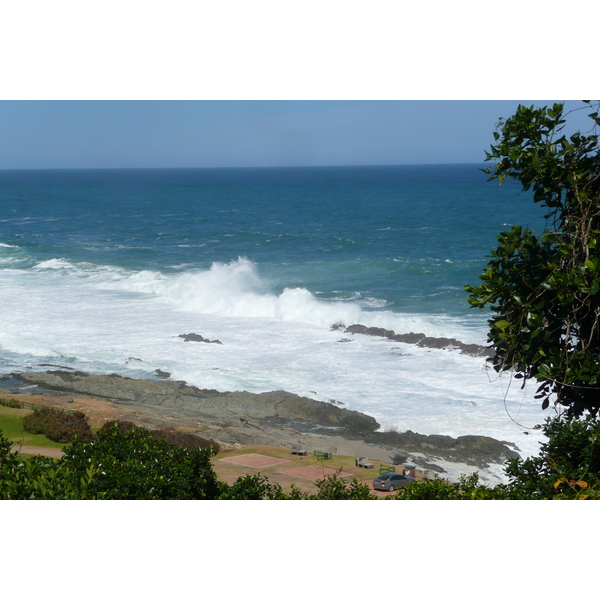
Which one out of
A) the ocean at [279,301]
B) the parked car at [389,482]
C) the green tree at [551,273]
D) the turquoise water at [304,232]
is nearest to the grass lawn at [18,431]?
the ocean at [279,301]

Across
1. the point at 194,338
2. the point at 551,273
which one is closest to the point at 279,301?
the point at 194,338

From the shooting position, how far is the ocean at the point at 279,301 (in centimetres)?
1795

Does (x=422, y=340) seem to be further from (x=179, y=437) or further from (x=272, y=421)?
(x=179, y=437)

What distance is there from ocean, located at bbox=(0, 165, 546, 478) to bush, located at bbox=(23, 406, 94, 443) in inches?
226

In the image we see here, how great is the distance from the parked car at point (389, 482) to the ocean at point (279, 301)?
9.73 ft

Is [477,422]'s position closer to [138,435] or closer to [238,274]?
[138,435]

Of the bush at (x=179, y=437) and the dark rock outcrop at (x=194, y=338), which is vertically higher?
the dark rock outcrop at (x=194, y=338)

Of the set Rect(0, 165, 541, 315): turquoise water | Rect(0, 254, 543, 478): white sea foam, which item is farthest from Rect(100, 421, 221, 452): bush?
Rect(0, 165, 541, 315): turquoise water

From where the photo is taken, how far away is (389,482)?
1034 cm

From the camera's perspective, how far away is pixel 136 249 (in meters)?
46.1

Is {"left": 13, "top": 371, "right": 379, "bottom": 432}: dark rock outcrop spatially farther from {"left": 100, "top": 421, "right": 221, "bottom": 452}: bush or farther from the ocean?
{"left": 100, "top": 421, "right": 221, "bottom": 452}: bush

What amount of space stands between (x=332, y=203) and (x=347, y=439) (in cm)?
6180

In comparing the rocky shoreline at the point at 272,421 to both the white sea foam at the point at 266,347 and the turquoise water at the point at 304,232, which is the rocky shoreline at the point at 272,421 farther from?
the turquoise water at the point at 304,232

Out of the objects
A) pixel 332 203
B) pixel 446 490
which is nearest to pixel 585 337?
A: pixel 446 490
